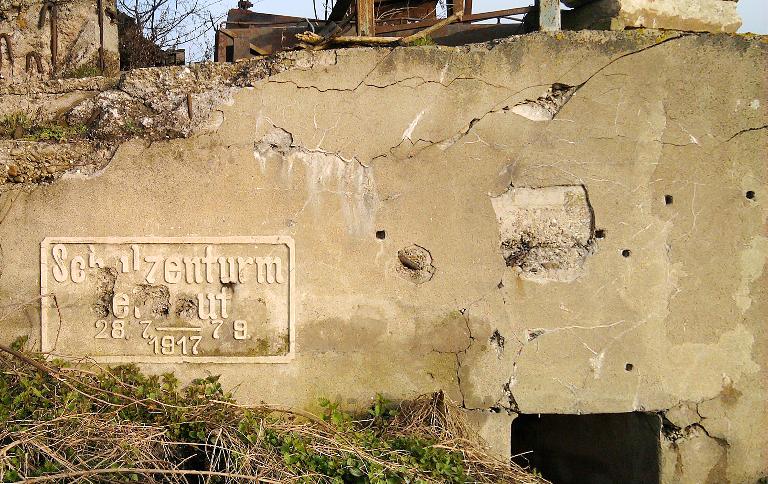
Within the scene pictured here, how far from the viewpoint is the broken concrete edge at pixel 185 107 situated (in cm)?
402

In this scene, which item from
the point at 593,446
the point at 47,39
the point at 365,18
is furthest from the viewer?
the point at 593,446

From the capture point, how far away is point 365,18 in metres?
4.42

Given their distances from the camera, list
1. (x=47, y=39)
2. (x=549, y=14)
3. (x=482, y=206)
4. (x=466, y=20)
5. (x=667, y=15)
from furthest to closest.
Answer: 1. (x=466, y=20)
2. (x=47, y=39)
3. (x=667, y=15)
4. (x=549, y=14)
5. (x=482, y=206)

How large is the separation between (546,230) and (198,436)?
85.8 inches

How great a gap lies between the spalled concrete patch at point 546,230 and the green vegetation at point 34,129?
2461mm

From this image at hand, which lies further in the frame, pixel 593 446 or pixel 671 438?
pixel 593 446

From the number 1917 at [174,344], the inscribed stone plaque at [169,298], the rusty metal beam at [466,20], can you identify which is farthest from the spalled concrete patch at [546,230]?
the number 1917 at [174,344]

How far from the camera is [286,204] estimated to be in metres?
4.03

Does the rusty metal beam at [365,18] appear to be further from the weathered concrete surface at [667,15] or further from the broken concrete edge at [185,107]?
the weathered concrete surface at [667,15]

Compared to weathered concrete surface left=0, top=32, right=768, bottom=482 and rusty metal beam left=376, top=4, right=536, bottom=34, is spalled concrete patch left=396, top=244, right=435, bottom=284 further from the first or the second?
rusty metal beam left=376, top=4, right=536, bottom=34

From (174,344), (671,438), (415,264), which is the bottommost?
(671,438)

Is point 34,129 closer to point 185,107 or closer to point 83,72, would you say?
point 83,72

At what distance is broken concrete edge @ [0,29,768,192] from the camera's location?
158 inches

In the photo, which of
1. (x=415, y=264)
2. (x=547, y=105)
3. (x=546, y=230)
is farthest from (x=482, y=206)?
(x=547, y=105)
